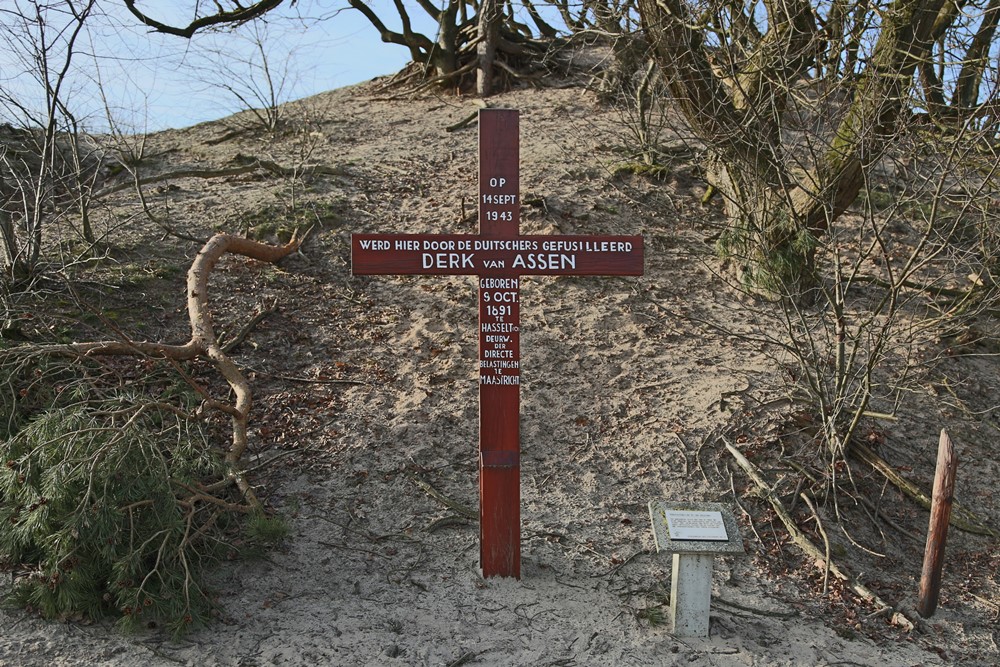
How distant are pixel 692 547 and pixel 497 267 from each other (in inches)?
79.3

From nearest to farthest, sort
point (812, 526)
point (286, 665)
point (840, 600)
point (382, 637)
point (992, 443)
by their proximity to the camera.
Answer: point (286, 665), point (382, 637), point (840, 600), point (812, 526), point (992, 443)

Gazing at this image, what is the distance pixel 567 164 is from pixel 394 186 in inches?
88.3

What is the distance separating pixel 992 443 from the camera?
22.5 ft

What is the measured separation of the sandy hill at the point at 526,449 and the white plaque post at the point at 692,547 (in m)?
0.15

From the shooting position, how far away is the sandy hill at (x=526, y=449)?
4691 millimetres

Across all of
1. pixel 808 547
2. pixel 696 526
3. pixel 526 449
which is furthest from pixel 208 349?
pixel 808 547

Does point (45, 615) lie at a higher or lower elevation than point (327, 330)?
lower

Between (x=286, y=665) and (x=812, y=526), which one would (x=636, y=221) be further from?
(x=286, y=665)

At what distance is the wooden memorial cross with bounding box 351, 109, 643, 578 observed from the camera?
5012 mm

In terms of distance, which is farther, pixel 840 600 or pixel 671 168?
pixel 671 168

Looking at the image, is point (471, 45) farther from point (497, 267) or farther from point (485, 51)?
point (497, 267)

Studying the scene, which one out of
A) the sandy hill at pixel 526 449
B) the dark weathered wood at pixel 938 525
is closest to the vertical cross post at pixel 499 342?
the sandy hill at pixel 526 449

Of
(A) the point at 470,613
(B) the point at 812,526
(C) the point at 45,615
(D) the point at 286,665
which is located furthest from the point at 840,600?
(C) the point at 45,615

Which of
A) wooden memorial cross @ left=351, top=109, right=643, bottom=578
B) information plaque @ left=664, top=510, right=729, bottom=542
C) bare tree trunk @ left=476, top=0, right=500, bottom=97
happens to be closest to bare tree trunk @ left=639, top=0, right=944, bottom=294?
wooden memorial cross @ left=351, top=109, right=643, bottom=578
